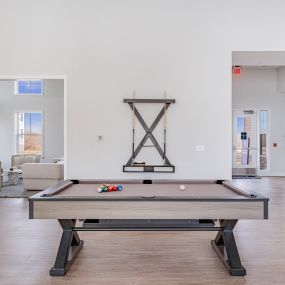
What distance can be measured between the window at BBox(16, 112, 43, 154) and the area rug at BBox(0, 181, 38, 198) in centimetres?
307

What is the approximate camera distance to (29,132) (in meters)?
10.8

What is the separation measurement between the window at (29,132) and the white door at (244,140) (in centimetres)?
726

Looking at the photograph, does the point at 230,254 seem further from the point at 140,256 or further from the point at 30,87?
the point at 30,87

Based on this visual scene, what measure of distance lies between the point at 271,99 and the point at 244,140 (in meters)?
1.74

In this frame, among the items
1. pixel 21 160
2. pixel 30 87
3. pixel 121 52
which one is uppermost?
pixel 30 87

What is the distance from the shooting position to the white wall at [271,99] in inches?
406

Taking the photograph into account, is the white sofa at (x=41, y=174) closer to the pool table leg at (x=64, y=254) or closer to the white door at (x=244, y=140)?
the pool table leg at (x=64, y=254)

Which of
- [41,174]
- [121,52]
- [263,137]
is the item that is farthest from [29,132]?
[263,137]

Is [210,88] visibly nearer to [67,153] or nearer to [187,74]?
[187,74]

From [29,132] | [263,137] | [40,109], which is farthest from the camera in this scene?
[29,132]

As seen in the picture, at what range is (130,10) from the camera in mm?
5363

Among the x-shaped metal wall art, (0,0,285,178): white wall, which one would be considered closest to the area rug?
(0,0,285,178): white wall

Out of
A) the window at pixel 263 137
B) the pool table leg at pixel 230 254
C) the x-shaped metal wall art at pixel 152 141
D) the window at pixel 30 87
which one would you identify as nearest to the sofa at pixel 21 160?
the window at pixel 30 87

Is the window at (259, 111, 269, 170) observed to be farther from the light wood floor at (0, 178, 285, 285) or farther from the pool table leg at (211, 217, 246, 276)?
the pool table leg at (211, 217, 246, 276)
